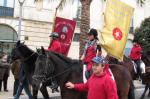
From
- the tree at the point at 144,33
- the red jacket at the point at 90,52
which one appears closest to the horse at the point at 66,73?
the red jacket at the point at 90,52

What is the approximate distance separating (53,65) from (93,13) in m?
30.1

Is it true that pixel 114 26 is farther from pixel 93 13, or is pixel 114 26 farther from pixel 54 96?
pixel 93 13

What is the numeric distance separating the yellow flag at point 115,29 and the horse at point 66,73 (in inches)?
18.6

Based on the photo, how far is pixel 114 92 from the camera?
657 cm

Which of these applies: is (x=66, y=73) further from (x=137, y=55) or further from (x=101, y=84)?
(x=137, y=55)

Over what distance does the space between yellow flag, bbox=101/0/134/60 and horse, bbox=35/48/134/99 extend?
47cm

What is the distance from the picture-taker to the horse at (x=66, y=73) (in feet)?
29.7

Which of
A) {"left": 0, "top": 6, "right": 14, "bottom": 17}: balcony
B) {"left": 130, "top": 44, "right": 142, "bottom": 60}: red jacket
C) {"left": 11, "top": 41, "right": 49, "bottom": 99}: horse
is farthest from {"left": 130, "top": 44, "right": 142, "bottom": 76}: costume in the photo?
{"left": 0, "top": 6, "right": 14, "bottom": 17}: balcony

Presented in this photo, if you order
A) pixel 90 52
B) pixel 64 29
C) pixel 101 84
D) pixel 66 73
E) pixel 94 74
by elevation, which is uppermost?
pixel 64 29

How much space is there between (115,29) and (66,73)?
5.46 ft

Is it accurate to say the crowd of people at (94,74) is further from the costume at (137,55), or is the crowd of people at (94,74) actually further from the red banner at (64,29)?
the red banner at (64,29)

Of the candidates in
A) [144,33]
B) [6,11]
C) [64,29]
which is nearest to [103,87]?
[64,29]

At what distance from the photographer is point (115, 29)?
1002 centimetres

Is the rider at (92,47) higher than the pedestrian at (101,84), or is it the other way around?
the rider at (92,47)
